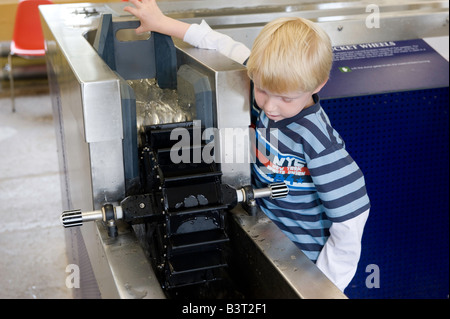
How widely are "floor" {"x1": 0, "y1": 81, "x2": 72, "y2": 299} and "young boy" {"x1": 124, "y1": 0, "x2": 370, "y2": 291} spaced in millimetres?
1351

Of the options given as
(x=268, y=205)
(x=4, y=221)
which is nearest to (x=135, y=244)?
(x=268, y=205)

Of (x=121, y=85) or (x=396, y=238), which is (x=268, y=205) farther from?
(x=396, y=238)

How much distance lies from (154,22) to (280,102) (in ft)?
1.21

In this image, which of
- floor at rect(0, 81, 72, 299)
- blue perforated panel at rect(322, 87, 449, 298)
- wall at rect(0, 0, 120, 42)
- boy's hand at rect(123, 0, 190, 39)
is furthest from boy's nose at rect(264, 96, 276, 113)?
wall at rect(0, 0, 120, 42)

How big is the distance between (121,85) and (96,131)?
0.30 feet

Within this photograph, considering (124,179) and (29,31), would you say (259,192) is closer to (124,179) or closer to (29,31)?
(124,179)

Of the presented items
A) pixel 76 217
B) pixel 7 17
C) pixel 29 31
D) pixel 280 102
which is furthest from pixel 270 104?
pixel 7 17

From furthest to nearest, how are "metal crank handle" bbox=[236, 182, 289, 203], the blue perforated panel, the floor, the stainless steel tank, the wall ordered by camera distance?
the wall, the floor, the blue perforated panel, "metal crank handle" bbox=[236, 182, 289, 203], the stainless steel tank

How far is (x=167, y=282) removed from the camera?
0.93 m

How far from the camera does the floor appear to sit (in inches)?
91.2

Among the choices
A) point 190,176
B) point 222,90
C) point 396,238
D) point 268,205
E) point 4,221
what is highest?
point 222,90

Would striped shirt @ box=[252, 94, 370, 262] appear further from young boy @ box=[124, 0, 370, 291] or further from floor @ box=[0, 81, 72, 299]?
floor @ box=[0, 81, 72, 299]

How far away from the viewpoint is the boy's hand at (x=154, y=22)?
1.22 meters
